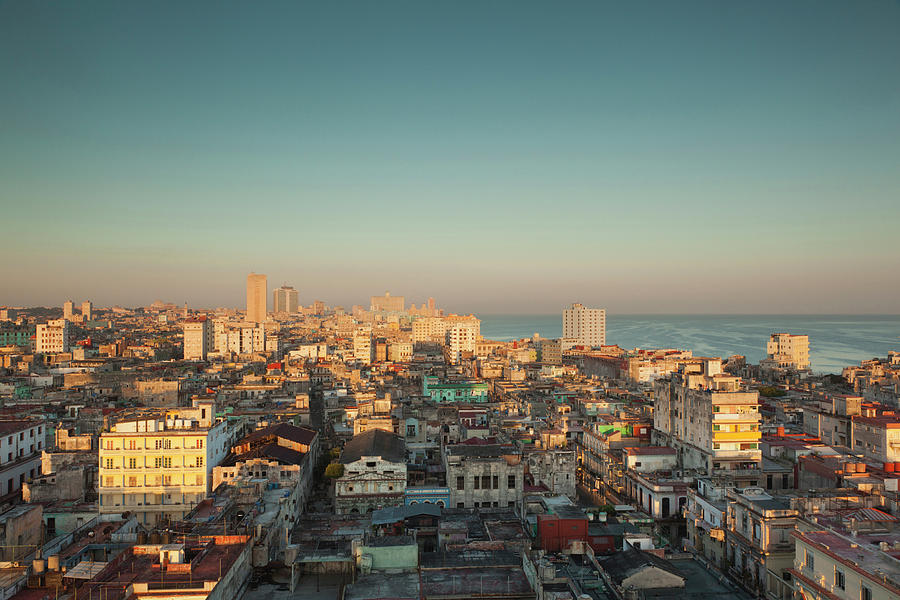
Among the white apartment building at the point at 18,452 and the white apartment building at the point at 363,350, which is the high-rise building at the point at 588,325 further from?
the white apartment building at the point at 18,452

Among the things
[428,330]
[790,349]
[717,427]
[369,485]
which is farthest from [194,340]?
[790,349]

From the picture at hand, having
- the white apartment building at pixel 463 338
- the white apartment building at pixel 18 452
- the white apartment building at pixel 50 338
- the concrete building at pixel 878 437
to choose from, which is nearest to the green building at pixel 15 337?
the white apartment building at pixel 50 338

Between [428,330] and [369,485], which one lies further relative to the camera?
[428,330]

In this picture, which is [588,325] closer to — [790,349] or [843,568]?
[790,349]

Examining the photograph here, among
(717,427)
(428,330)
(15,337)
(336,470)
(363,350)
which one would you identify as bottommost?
(363,350)

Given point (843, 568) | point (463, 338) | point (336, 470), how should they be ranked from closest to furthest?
point (843, 568) → point (336, 470) → point (463, 338)

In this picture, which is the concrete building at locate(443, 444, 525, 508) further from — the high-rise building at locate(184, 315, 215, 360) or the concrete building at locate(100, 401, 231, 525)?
the high-rise building at locate(184, 315, 215, 360)
